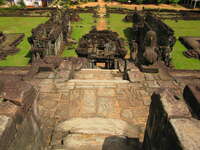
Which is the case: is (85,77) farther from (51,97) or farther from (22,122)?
(22,122)

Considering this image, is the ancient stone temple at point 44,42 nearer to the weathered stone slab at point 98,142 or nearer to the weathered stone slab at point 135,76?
the weathered stone slab at point 135,76

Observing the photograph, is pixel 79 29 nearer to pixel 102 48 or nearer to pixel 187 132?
pixel 102 48

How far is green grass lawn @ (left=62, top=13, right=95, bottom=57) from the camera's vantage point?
63.3 ft

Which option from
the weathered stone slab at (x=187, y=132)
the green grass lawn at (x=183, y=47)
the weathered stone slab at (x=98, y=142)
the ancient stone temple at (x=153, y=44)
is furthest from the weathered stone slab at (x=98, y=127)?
the green grass lawn at (x=183, y=47)

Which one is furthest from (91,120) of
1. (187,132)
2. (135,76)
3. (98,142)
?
(135,76)

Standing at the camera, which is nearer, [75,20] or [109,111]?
[109,111]

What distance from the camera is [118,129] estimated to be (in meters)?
5.38

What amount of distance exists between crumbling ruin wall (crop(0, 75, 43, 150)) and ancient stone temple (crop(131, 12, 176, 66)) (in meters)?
5.90

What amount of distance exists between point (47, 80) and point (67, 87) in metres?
1.01

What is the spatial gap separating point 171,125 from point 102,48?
1407 cm

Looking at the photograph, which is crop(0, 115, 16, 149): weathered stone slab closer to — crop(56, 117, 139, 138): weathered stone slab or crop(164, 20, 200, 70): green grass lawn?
crop(56, 117, 139, 138): weathered stone slab

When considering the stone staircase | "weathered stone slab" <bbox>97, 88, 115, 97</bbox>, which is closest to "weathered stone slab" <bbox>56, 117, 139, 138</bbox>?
the stone staircase

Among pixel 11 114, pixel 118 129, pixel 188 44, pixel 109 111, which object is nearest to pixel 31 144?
pixel 11 114

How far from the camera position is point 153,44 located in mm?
9062
